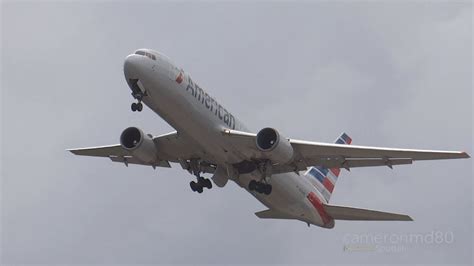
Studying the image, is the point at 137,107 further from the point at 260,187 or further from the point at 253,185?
the point at 260,187

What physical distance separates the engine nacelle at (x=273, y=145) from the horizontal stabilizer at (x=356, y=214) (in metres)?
7.73

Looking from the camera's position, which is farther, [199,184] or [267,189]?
[199,184]

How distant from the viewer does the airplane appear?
132 feet

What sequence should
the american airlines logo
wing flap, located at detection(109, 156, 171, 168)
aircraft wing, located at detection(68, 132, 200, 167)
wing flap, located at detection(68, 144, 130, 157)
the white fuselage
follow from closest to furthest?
the white fuselage → the american airlines logo → aircraft wing, located at detection(68, 132, 200, 167) → wing flap, located at detection(109, 156, 171, 168) → wing flap, located at detection(68, 144, 130, 157)

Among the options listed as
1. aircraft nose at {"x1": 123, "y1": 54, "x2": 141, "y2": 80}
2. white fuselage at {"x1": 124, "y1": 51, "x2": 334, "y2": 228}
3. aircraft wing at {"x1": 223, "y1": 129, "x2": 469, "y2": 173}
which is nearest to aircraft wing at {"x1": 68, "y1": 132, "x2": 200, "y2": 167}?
white fuselage at {"x1": 124, "y1": 51, "x2": 334, "y2": 228}

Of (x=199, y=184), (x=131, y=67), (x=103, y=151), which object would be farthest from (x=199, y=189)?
(x=131, y=67)

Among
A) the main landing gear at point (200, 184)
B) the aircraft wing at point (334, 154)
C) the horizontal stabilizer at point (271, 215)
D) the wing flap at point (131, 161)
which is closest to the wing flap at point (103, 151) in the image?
the wing flap at point (131, 161)

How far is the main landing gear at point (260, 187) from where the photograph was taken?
4447 cm

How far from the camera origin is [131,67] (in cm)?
3962

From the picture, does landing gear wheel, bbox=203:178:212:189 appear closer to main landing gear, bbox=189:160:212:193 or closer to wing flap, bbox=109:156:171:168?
main landing gear, bbox=189:160:212:193

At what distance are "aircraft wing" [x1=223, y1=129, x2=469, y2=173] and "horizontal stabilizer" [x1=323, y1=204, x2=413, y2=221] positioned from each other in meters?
4.24

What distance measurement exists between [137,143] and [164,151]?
164 cm

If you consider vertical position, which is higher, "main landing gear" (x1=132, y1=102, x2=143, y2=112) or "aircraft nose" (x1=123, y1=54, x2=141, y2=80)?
"aircraft nose" (x1=123, y1=54, x2=141, y2=80)

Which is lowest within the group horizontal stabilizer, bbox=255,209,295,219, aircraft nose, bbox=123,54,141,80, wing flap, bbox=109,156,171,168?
wing flap, bbox=109,156,171,168
